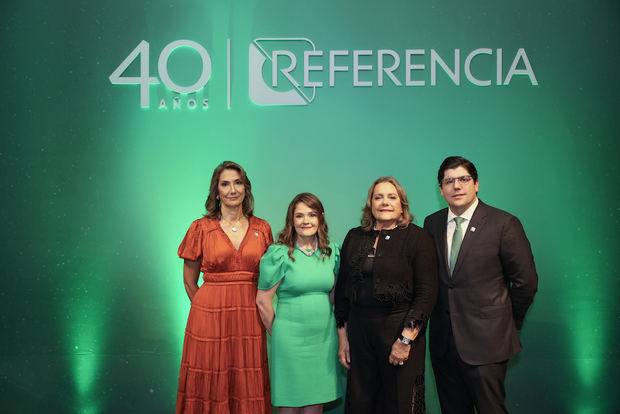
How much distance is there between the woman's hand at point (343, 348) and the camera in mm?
2840

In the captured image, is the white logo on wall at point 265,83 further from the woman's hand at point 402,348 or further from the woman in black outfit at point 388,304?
the woman's hand at point 402,348

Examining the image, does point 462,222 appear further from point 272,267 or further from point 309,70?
point 309,70

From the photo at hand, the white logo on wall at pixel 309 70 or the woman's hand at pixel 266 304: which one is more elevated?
the white logo on wall at pixel 309 70

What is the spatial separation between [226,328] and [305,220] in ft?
2.84

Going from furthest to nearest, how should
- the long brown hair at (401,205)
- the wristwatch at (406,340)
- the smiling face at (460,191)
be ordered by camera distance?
the long brown hair at (401,205) < the smiling face at (460,191) < the wristwatch at (406,340)

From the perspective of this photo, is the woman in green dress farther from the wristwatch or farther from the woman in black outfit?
the wristwatch

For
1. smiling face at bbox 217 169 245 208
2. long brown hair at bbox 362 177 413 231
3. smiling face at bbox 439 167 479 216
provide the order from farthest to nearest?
smiling face at bbox 217 169 245 208
long brown hair at bbox 362 177 413 231
smiling face at bbox 439 167 479 216

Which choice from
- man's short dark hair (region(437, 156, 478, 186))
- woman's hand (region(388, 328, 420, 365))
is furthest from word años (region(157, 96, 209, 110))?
woman's hand (region(388, 328, 420, 365))

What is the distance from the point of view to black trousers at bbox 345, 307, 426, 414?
2551mm

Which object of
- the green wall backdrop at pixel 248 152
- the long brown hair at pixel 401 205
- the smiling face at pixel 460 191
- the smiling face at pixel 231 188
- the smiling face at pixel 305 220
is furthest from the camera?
the green wall backdrop at pixel 248 152

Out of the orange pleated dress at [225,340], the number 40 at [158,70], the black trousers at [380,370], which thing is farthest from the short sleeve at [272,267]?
the number 40 at [158,70]

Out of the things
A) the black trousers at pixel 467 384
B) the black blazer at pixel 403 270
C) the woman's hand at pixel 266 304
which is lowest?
the black trousers at pixel 467 384

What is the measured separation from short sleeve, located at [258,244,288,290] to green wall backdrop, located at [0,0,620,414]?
3.04 ft

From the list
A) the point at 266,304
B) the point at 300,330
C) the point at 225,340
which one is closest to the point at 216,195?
the point at 266,304
